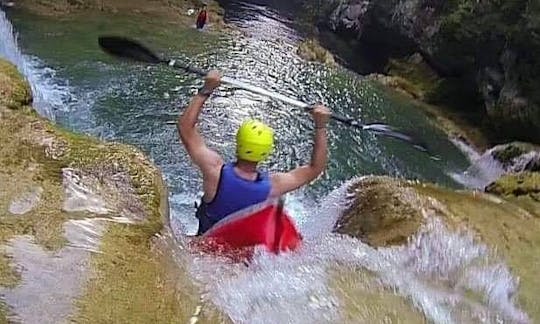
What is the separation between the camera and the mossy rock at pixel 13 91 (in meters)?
6.22

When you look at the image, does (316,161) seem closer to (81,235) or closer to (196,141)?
(196,141)

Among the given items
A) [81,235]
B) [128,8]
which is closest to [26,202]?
[81,235]

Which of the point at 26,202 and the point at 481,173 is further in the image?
the point at 481,173

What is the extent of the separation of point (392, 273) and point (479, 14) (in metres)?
14.7

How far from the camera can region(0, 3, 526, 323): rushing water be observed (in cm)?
457

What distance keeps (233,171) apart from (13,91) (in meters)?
2.51

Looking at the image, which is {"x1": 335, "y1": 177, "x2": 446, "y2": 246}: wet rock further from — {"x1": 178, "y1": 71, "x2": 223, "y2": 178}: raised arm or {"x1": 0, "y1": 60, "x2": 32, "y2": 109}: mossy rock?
{"x1": 0, "y1": 60, "x2": 32, "y2": 109}: mossy rock

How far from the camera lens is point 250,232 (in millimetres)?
4918

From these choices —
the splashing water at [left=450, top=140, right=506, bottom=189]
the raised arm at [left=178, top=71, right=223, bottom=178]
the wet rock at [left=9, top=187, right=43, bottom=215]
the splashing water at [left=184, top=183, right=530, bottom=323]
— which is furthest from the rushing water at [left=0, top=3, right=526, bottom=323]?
the wet rock at [left=9, top=187, right=43, bottom=215]

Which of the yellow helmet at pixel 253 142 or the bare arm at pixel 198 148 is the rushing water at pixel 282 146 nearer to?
the bare arm at pixel 198 148

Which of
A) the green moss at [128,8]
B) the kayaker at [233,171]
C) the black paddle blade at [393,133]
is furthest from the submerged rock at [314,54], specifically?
the kayaker at [233,171]

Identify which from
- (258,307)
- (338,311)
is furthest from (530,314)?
(258,307)

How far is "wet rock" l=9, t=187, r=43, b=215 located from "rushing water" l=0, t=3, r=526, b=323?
957mm

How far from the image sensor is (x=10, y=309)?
3.40 m
